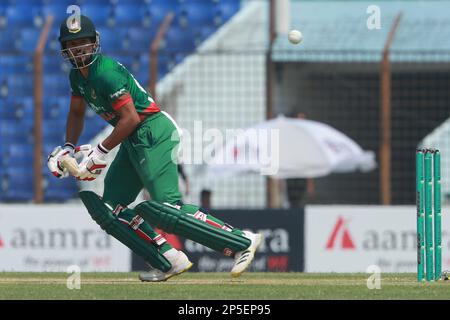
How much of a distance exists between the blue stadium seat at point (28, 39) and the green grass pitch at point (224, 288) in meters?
12.4

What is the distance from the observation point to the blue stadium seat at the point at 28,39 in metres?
22.2

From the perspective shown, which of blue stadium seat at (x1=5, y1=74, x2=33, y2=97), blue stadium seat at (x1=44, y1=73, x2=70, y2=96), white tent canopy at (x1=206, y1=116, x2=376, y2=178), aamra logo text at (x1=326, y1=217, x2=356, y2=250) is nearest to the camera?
aamra logo text at (x1=326, y1=217, x2=356, y2=250)

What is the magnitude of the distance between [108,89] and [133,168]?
70 centimetres

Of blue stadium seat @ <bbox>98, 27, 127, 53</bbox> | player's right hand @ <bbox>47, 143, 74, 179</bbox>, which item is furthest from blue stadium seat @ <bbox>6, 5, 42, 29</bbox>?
player's right hand @ <bbox>47, 143, 74, 179</bbox>

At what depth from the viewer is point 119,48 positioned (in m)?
21.4

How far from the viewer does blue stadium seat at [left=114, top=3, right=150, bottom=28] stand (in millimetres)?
21953

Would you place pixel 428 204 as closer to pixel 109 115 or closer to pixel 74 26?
pixel 109 115

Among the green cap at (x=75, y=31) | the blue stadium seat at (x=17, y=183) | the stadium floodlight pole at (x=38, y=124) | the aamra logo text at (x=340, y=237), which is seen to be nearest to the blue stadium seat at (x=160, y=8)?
the blue stadium seat at (x=17, y=183)

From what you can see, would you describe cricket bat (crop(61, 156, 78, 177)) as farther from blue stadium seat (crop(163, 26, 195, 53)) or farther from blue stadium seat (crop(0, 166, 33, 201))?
blue stadium seat (crop(163, 26, 195, 53))

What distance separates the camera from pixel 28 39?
22375 millimetres

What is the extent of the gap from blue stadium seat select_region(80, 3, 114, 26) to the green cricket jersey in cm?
1293

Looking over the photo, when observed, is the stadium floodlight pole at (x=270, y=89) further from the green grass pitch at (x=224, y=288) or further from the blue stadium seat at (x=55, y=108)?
the green grass pitch at (x=224, y=288)

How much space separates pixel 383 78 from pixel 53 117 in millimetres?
6214

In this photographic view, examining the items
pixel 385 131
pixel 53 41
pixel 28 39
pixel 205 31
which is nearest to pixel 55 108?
pixel 53 41
